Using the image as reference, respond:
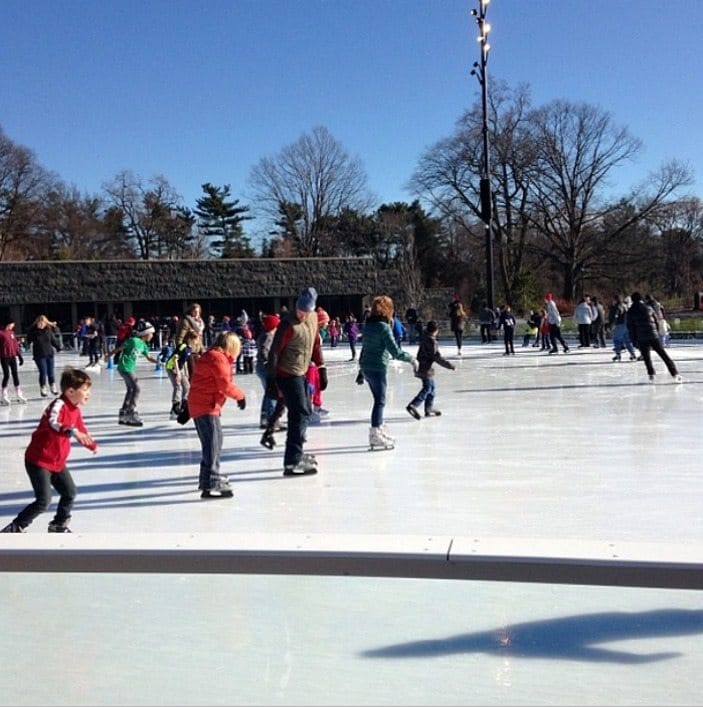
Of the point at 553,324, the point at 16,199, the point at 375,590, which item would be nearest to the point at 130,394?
the point at 375,590

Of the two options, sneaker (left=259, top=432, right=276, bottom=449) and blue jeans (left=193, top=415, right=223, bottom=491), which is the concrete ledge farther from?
sneaker (left=259, top=432, right=276, bottom=449)

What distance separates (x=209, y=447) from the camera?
6.01 m

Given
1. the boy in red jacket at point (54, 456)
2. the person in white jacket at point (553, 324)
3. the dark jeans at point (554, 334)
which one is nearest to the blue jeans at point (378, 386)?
the boy in red jacket at point (54, 456)

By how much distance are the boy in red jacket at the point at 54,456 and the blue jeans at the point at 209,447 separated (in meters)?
1.08

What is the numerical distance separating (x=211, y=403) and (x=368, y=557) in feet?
7.65

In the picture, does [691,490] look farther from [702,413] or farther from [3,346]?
[3,346]

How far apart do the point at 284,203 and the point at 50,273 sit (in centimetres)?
2135

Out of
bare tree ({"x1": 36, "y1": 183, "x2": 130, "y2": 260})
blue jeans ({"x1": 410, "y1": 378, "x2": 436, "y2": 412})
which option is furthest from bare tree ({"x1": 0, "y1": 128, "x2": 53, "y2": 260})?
blue jeans ({"x1": 410, "y1": 378, "x2": 436, "y2": 412})

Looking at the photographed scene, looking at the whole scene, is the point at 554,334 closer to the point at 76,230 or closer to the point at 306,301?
the point at 306,301

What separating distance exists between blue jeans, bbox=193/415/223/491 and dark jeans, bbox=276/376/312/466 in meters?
0.69

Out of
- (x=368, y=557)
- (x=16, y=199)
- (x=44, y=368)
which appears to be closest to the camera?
(x=368, y=557)

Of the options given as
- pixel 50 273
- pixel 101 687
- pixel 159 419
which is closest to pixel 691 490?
pixel 101 687

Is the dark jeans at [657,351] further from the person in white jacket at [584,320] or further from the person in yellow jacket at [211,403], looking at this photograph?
the person in white jacket at [584,320]

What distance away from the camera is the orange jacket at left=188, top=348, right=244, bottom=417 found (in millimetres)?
5941
